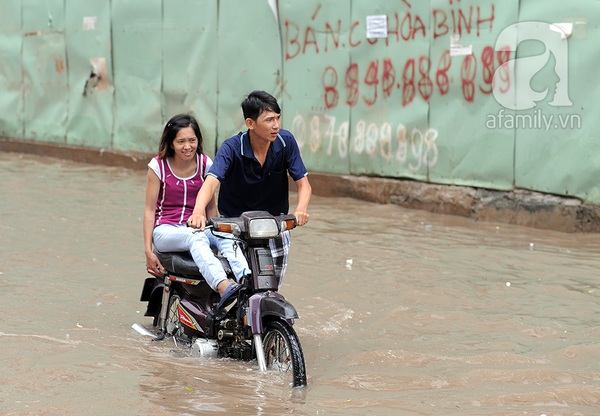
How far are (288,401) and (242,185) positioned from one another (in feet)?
4.97

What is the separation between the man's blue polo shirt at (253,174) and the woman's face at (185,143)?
0.43 meters

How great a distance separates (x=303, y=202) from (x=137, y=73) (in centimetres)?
1058

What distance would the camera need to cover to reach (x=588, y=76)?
10320mm

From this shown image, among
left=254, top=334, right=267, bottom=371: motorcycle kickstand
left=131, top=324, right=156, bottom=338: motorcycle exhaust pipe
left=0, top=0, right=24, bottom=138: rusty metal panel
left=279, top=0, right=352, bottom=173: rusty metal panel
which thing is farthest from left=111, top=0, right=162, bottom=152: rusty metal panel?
left=254, top=334, right=267, bottom=371: motorcycle kickstand

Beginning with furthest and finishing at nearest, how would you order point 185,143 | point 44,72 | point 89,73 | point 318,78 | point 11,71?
1. point 11,71
2. point 44,72
3. point 89,73
4. point 318,78
5. point 185,143

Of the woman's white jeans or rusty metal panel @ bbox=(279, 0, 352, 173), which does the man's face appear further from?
rusty metal panel @ bbox=(279, 0, 352, 173)

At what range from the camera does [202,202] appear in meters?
5.86

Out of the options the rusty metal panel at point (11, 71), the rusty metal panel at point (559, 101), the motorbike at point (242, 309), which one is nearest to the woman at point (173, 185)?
the motorbike at point (242, 309)

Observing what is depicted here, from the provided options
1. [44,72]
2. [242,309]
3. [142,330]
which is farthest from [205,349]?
[44,72]

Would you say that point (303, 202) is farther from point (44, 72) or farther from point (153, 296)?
point (44, 72)

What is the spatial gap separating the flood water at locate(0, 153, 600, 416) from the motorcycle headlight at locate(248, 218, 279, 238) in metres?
0.77

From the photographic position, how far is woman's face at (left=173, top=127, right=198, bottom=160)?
6621 mm

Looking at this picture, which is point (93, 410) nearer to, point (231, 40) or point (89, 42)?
point (231, 40)

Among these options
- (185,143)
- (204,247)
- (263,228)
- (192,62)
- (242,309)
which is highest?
(192,62)
